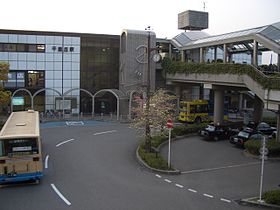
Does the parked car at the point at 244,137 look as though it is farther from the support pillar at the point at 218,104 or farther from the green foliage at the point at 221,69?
the support pillar at the point at 218,104

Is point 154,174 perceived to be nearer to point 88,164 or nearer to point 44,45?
point 88,164

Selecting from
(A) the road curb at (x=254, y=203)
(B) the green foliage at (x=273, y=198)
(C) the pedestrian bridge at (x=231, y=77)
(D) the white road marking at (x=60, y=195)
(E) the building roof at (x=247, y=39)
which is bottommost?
(D) the white road marking at (x=60, y=195)

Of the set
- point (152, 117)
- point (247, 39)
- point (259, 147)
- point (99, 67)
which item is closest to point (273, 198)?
point (259, 147)

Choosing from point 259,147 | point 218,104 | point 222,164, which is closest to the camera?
point 222,164

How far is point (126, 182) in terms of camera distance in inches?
665

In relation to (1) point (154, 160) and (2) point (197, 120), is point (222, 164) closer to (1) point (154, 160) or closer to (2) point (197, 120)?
(1) point (154, 160)

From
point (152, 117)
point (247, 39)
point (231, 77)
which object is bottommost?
point (152, 117)

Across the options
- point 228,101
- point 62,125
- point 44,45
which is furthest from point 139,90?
point 228,101

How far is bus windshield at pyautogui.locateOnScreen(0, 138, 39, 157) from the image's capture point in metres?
15.5

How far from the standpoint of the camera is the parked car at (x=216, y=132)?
28555 millimetres

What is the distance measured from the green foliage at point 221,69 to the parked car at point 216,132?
4879 mm

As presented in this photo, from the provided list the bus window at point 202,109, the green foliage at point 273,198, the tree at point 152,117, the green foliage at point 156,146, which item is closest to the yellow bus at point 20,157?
the green foliage at point 156,146

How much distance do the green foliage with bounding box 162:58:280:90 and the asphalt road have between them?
539cm

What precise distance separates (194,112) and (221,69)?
304 inches
